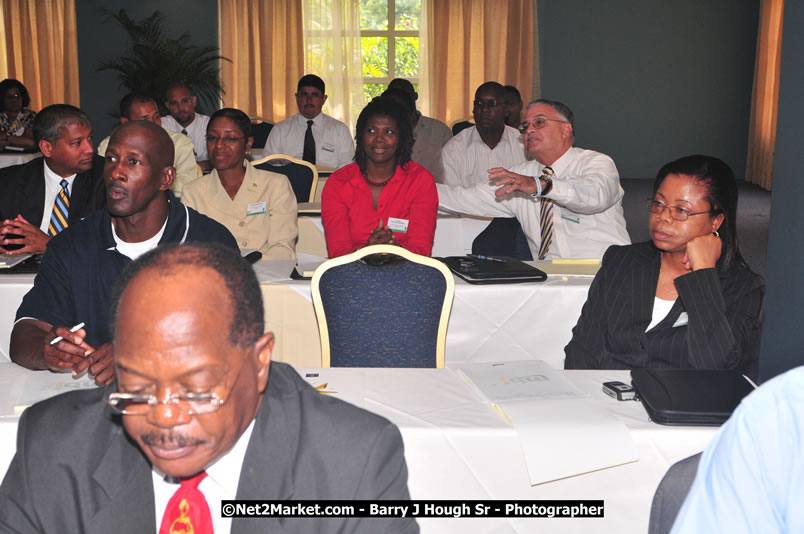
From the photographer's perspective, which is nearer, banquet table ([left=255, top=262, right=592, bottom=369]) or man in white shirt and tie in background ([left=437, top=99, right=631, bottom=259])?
banquet table ([left=255, top=262, right=592, bottom=369])

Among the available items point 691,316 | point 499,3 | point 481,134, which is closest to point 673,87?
point 499,3

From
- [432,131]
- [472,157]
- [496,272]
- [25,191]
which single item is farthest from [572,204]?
[432,131]

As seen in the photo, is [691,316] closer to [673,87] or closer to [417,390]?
[417,390]

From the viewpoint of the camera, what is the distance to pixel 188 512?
1.13 metres

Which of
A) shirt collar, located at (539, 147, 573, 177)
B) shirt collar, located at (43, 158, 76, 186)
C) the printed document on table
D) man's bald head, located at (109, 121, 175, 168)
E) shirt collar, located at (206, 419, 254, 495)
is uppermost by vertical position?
man's bald head, located at (109, 121, 175, 168)

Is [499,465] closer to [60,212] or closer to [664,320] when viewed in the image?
[664,320]

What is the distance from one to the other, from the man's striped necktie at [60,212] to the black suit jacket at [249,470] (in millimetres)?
2632

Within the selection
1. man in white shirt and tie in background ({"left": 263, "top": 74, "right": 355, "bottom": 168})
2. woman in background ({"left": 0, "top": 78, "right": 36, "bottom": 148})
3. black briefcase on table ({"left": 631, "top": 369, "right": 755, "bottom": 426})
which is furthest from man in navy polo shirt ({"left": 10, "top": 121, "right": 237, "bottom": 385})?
woman in background ({"left": 0, "top": 78, "right": 36, "bottom": 148})

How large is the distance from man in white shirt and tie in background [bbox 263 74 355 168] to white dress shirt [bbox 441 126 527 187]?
1.58m

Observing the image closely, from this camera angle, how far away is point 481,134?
6191 mm

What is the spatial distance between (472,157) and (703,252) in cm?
400

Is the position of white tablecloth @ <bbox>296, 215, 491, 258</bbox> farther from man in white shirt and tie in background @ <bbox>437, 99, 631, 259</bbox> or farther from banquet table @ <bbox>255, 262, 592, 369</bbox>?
banquet table @ <bbox>255, 262, 592, 369</bbox>

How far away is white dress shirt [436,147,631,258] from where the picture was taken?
3488mm

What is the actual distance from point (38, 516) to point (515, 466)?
38.9 inches
